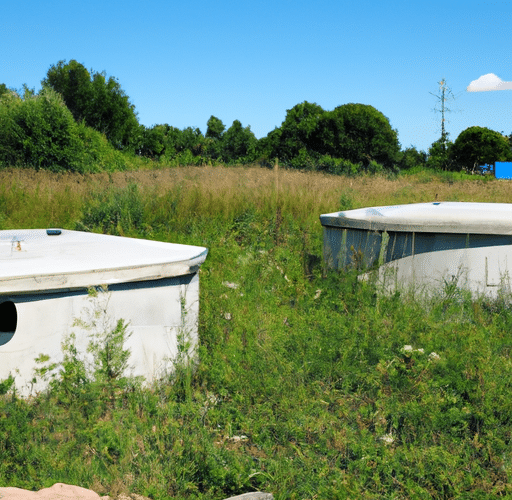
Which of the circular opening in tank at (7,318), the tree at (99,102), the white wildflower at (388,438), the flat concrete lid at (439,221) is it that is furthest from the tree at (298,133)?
the white wildflower at (388,438)

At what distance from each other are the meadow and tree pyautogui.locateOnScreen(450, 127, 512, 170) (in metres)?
33.9

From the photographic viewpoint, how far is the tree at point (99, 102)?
28.5 metres

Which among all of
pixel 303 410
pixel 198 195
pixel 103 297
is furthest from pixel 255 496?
pixel 198 195

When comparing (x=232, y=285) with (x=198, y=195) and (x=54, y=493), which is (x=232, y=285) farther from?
(x=54, y=493)

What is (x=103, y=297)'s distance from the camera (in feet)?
9.09

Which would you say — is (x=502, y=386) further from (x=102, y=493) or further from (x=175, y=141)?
(x=175, y=141)

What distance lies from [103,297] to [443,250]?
262cm

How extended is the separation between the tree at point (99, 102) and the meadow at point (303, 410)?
26074mm

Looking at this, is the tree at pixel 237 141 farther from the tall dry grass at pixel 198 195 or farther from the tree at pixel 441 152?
the tall dry grass at pixel 198 195

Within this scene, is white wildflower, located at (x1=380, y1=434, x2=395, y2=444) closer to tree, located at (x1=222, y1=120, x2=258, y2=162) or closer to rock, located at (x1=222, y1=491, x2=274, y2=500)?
rock, located at (x1=222, y1=491, x2=274, y2=500)

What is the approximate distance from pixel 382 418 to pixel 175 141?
3170cm

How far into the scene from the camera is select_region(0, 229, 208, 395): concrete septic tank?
260 cm

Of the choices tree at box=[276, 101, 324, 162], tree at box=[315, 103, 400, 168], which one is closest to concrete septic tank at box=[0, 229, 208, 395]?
tree at box=[276, 101, 324, 162]

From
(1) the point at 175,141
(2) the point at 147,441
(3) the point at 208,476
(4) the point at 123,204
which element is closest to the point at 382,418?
(3) the point at 208,476
